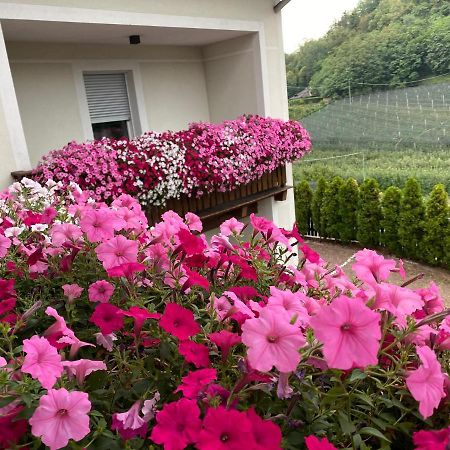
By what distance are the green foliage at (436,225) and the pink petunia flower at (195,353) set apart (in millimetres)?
8116

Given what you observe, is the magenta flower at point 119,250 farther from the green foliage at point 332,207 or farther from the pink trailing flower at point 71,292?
the green foliage at point 332,207

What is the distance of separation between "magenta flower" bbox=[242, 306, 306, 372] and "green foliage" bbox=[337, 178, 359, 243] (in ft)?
30.1

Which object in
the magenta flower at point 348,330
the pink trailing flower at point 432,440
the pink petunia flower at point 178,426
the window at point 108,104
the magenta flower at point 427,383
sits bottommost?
the pink trailing flower at point 432,440

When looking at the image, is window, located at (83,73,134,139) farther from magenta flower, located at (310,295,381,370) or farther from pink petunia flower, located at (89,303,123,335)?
magenta flower, located at (310,295,381,370)

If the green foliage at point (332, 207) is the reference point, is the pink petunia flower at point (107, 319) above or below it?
above

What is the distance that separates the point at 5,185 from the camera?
3766 millimetres

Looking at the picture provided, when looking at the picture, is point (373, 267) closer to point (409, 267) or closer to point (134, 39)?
point (134, 39)

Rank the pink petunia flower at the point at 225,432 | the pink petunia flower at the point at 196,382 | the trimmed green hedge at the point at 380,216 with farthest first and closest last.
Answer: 1. the trimmed green hedge at the point at 380,216
2. the pink petunia flower at the point at 196,382
3. the pink petunia flower at the point at 225,432

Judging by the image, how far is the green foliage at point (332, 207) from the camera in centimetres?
977

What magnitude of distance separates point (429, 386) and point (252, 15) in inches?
236

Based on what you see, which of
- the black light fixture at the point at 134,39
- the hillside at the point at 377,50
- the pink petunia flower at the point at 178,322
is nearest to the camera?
the pink petunia flower at the point at 178,322

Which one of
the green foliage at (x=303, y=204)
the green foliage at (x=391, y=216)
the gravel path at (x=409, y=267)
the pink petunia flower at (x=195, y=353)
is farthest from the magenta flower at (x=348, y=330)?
the green foliage at (x=303, y=204)

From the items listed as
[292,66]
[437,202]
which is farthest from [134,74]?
[292,66]

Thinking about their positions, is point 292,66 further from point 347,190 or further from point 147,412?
point 147,412
